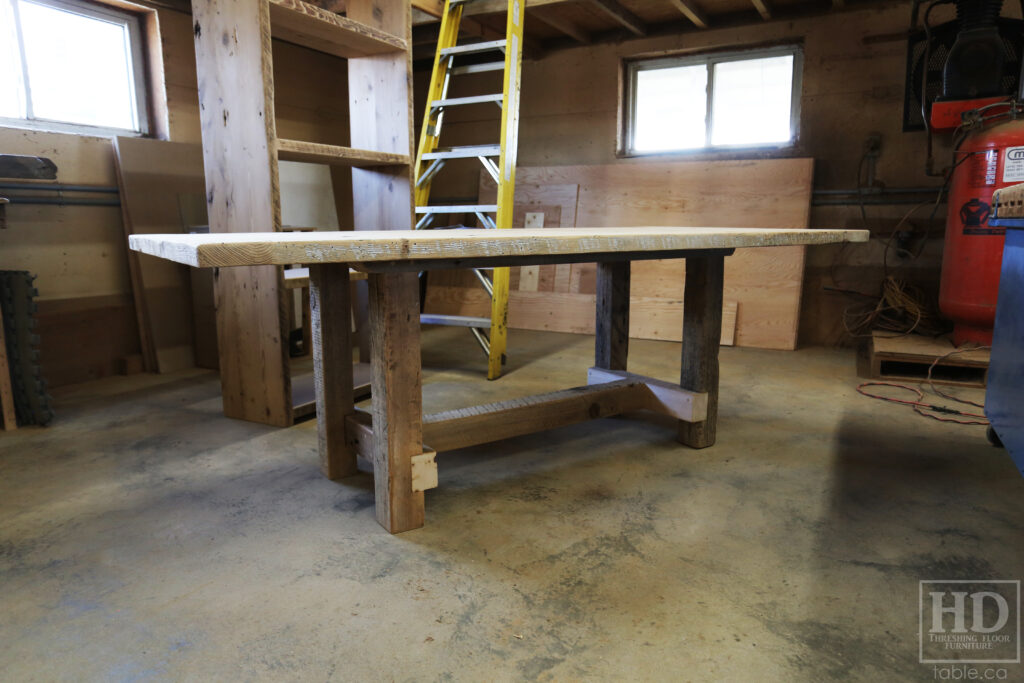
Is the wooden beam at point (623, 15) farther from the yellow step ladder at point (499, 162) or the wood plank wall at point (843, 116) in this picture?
→ the yellow step ladder at point (499, 162)

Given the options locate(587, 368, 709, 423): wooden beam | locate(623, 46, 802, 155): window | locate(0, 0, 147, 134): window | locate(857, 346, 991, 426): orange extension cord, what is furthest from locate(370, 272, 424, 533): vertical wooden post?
locate(623, 46, 802, 155): window

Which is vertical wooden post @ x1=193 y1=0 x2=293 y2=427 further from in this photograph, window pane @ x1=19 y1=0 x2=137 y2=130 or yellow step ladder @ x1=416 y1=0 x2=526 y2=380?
window pane @ x1=19 y1=0 x2=137 y2=130

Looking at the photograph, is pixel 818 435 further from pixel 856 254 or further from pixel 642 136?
pixel 642 136

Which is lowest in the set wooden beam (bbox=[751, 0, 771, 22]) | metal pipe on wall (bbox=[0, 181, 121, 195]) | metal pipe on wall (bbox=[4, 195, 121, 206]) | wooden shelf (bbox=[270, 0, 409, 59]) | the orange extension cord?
the orange extension cord

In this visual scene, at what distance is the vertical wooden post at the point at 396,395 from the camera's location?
5.07ft

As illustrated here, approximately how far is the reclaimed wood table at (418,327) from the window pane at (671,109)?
8.18ft

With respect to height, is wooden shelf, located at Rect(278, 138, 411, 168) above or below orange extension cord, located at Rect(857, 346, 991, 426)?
above

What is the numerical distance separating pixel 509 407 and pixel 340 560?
726mm

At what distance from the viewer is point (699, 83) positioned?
4.60 metres

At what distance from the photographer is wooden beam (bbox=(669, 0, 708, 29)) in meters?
3.94

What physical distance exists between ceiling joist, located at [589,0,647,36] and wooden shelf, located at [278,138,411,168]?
1687mm

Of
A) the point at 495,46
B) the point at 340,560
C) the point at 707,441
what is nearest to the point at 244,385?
the point at 340,560

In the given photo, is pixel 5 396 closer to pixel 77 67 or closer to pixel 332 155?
pixel 332 155

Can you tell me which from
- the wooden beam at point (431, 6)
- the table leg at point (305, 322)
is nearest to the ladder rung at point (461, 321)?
the table leg at point (305, 322)
